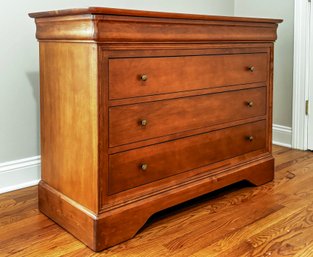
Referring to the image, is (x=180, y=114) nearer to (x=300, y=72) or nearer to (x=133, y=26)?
(x=133, y=26)

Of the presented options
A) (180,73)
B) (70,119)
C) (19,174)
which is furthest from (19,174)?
(180,73)

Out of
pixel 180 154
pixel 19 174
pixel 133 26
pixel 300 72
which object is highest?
pixel 133 26

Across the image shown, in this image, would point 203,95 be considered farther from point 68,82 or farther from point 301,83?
point 301,83

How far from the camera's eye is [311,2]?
9.34 ft

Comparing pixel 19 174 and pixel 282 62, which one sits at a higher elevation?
pixel 282 62

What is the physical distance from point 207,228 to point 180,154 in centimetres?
34

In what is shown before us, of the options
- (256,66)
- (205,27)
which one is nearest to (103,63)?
(205,27)

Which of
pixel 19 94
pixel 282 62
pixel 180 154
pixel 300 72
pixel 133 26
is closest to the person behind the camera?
pixel 133 26

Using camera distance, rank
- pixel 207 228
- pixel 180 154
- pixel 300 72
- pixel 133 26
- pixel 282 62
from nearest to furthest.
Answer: pixel 133 26 < pixel 207 228 < pixel 180 154 < pixel 300 72 < pixel 282 62

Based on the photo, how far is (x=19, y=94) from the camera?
2.16m

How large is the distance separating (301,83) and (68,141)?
1895 mm

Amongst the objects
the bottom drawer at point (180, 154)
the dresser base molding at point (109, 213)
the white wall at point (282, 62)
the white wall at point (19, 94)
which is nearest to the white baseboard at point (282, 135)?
the white wall at point (282, 62)

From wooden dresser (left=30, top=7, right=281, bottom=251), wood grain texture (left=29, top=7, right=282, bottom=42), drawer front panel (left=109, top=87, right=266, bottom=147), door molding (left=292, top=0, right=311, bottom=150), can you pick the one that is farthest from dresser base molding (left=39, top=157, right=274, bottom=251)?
door molding (left=292, top=0, right=311, bottom=150)

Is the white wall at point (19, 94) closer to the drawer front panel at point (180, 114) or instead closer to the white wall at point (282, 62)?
the drawer front panel at point (180, 114)
